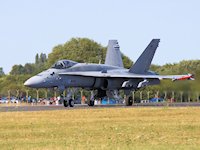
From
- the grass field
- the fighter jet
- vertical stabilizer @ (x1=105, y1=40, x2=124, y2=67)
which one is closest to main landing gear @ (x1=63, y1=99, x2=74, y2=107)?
the fighter jet

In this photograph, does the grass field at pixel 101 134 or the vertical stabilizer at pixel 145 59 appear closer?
the grass field at pixel 101 134

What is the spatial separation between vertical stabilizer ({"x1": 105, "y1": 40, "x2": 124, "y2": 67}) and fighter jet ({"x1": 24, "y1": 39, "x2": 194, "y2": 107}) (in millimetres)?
7002

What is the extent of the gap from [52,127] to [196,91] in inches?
770

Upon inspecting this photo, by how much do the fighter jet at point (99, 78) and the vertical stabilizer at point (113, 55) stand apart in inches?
276

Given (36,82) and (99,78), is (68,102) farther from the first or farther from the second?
(99,78)

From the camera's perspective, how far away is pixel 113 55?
5866cm

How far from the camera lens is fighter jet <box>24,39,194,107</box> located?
4494cm

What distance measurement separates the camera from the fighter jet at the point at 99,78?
44.9 m

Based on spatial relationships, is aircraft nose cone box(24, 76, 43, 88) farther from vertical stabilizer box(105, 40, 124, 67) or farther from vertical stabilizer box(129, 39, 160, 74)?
vertical stabilizer box(105, 40, 124, 67)

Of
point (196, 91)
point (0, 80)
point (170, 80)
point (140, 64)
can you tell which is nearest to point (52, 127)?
point (196, 91)

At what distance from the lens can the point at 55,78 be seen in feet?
147

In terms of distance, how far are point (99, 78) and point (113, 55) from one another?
10.6 metres

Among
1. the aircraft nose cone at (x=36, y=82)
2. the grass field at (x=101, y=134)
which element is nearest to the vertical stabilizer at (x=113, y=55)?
the aircraft nose cone at (x=36, y=82)

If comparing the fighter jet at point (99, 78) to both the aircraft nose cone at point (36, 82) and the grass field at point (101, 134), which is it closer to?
the aircraft nose cone at point (36, 82)
